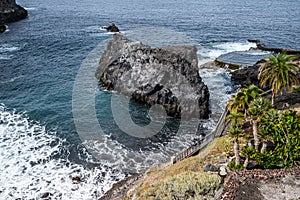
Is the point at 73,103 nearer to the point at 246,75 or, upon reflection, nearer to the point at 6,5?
the point at 246,75

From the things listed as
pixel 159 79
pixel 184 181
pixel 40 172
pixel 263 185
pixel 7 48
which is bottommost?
pixel 40 172

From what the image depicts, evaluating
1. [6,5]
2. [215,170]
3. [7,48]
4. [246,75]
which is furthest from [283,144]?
[6,5]

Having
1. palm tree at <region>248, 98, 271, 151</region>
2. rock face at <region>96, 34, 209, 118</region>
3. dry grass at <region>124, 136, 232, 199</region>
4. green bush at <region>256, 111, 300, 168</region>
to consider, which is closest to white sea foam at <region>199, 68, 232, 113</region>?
rock face at <region>96, 34, 209, 118</region>

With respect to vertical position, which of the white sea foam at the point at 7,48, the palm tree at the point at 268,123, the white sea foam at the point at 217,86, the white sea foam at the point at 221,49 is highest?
the white sea foam at the point at 221,49

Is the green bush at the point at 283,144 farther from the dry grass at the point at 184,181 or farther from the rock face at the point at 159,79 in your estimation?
the rock face at the point at 159,79

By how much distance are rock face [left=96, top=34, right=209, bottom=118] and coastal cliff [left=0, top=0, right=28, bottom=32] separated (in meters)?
96.1

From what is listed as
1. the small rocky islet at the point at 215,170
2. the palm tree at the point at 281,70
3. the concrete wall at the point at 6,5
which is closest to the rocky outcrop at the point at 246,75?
the small rocky islet at the point at 215,170

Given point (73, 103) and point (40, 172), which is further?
point (73, 103)

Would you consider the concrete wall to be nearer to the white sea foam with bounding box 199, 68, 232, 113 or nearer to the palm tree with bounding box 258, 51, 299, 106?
the white sea foam with bounding box 199, 68, 232, 113

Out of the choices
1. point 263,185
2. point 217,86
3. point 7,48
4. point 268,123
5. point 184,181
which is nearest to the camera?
point 263,185

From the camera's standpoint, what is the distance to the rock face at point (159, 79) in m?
57.5

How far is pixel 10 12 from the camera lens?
14638cm

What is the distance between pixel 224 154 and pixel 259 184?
13036 mm

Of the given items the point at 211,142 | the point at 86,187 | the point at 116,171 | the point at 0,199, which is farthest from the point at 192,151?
the point at 0,199
